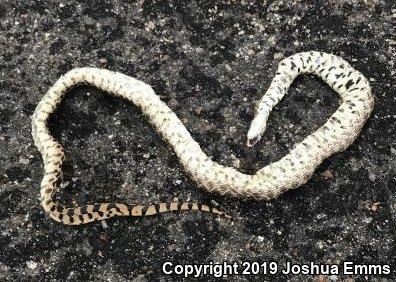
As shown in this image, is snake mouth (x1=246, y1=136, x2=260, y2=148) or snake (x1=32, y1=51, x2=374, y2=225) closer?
snake (x1=32, y1=51, x2=374, y2=225)

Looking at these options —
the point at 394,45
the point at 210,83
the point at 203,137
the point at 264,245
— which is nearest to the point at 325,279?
the point at 264,245

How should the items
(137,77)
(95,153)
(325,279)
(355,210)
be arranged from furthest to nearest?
1. (137,77)
2. (95,153)
3. (355,210)
4. (325,279)

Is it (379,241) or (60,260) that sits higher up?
(379,241)

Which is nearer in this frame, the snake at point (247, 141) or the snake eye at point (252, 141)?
the snake at point (247, 141)

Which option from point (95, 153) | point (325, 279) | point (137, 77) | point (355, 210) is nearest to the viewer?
point (325, 279)

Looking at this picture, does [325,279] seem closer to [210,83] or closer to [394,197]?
[394,197]

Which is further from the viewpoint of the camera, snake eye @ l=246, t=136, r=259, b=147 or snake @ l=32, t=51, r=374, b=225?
snake eye @ l=246, t=136, r=259, b=147

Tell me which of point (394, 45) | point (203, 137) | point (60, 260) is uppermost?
point (394, 45)

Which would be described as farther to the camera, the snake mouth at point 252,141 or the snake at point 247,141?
the snake mouth at point 252,141
